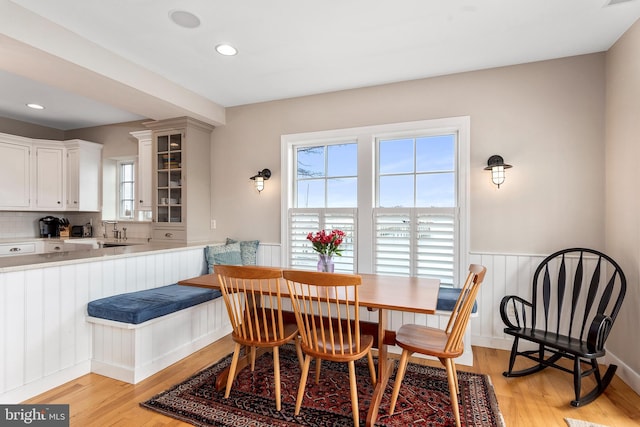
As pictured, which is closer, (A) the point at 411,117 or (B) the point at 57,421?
(B) the point at 57,421

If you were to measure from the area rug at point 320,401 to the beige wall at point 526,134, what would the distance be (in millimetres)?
1346

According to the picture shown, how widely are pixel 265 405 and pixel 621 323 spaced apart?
277 centimetres

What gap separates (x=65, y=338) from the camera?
7.95 feet

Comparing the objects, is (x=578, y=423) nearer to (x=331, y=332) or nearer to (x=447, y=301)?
(x=447, y=301)

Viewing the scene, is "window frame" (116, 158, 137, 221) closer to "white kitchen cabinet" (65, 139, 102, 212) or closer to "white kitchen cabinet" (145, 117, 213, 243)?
"white kitchen cabinet" (65, 139, 102, 212)

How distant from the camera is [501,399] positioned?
2.23 metres

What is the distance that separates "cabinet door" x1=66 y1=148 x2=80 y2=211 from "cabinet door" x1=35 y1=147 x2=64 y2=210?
3.7 inches

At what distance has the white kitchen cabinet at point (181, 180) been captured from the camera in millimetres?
4043

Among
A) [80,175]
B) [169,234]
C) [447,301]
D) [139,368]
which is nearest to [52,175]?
[80,175]

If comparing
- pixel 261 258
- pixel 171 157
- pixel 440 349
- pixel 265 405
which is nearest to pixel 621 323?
pixel 440 349

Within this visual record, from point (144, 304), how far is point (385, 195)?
245 cm

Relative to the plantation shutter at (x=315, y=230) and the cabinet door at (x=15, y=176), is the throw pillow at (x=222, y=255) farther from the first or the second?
the cabinet door at (x=15, y=176)

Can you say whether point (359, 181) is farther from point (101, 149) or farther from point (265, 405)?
point (101, 149)

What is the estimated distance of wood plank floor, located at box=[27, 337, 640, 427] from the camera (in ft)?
6.55
